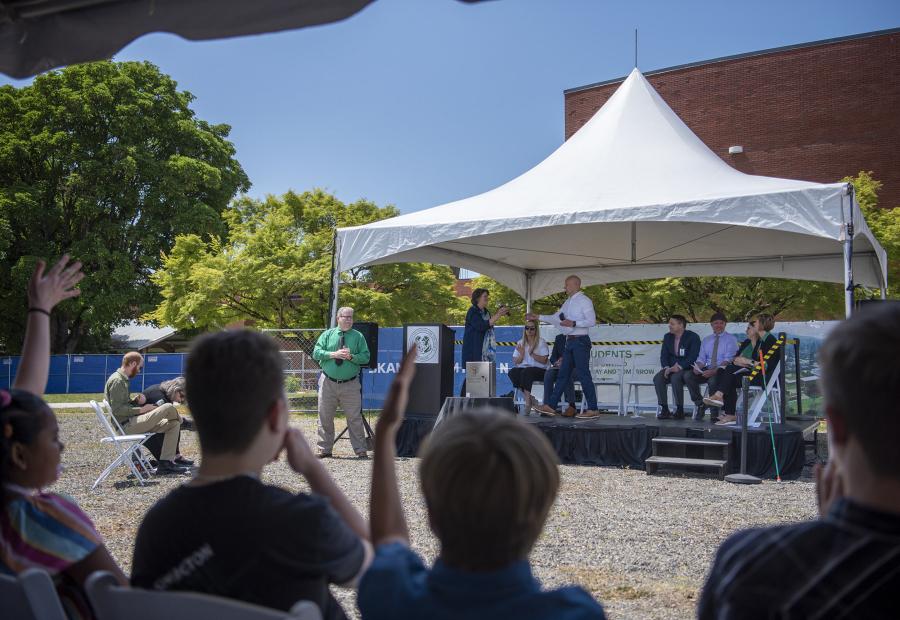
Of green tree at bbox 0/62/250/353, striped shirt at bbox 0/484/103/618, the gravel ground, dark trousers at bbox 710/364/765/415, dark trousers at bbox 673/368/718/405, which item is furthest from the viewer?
green tree at bbox 0/62/250/353

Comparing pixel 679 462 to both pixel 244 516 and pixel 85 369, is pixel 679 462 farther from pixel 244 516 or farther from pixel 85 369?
pixel 85 369

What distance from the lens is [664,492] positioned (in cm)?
623

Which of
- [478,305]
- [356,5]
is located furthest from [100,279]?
[356,5]

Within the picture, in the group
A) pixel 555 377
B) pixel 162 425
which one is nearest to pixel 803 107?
pixel 555 377

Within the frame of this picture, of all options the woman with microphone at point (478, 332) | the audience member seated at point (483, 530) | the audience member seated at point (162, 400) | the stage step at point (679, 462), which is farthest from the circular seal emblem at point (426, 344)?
the audience member seated at point (483, 530)

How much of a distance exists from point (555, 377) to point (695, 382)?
186 centimetres

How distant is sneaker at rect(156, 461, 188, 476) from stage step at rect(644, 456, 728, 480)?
5209 mm

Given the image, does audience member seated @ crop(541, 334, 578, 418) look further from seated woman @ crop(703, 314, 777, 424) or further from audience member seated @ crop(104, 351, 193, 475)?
audience member seated @ crop(104, 351, 193, 475)

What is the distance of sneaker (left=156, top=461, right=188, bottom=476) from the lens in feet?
24.2

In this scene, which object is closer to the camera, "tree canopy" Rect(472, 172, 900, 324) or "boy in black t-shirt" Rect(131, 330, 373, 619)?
"boy in black t-shirt" Rect(131, 330, 373, 619)

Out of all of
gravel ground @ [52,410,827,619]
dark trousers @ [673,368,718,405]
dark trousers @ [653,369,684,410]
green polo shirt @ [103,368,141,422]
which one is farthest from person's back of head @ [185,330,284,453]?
dark trousers @ [653,369,684,410]

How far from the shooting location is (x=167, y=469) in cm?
739

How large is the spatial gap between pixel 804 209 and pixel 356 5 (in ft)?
18.3

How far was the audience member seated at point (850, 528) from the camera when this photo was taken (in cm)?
96
